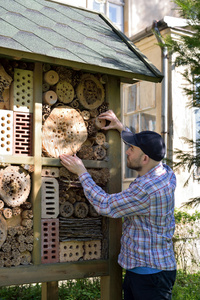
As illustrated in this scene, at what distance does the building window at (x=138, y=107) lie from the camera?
901 cm

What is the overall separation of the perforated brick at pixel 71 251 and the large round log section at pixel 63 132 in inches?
31.3

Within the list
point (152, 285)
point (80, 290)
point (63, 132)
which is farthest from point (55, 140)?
point (80, 290)

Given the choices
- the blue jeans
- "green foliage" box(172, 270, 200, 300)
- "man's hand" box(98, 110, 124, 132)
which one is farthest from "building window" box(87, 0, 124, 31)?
the blue jeans

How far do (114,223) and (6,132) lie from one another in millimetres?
1336

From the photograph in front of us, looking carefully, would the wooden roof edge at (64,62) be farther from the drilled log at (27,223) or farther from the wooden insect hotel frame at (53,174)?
the drilled log at (27,223)

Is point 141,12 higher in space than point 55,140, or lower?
higher

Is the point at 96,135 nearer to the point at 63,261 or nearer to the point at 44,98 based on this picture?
the point at 44,98

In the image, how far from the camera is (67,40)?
3.94 m

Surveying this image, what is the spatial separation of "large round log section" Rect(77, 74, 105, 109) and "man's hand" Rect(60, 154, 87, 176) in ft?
1.82

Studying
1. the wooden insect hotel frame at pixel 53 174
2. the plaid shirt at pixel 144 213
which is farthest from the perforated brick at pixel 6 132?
the plaid shirt at pixel 144 213

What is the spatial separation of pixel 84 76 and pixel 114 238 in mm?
1553

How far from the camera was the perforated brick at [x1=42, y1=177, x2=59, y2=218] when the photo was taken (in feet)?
12.4

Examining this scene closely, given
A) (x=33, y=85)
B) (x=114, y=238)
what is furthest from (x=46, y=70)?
(x=114, y=238)

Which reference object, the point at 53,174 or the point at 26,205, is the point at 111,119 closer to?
the point at 53,174
